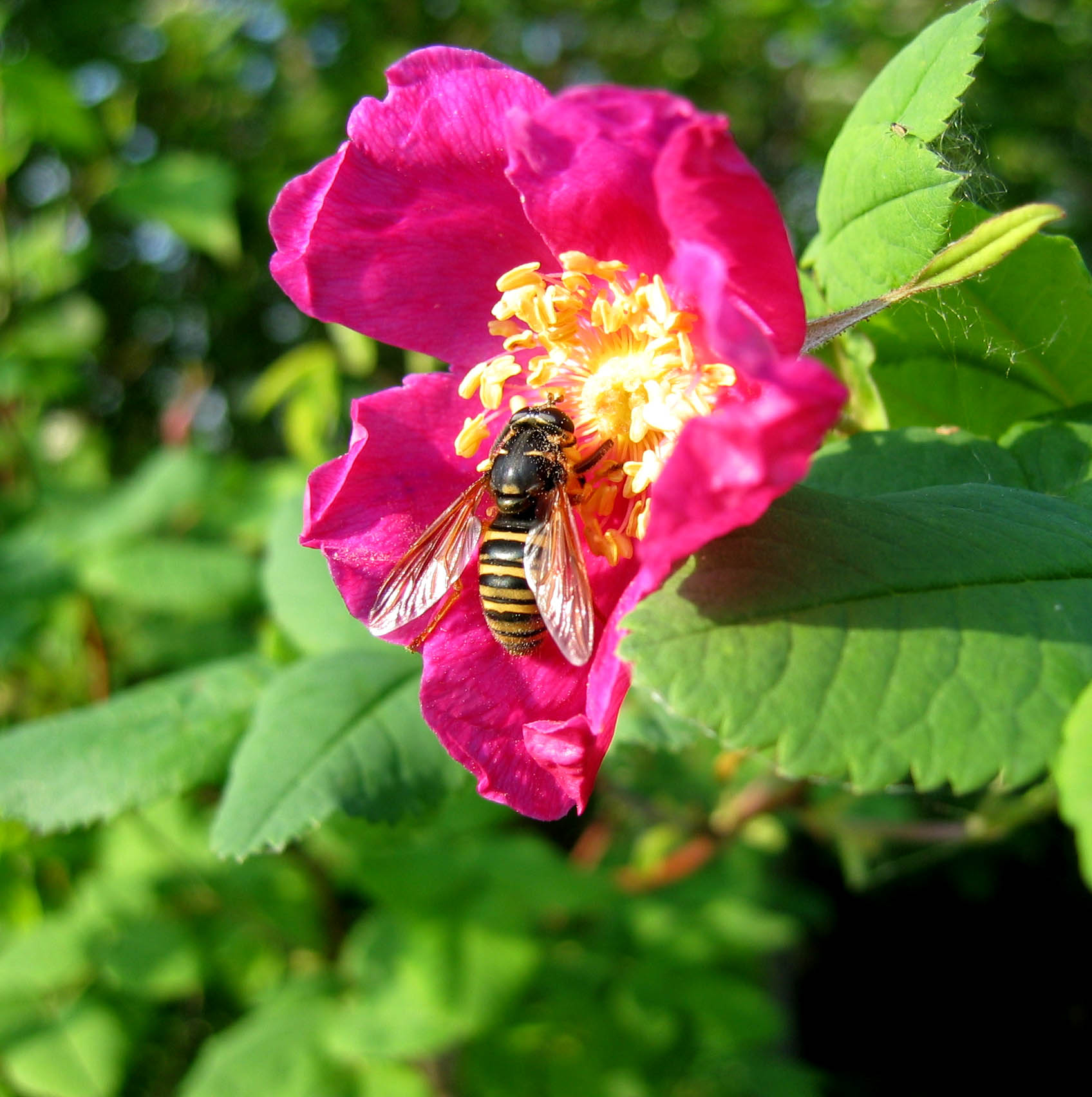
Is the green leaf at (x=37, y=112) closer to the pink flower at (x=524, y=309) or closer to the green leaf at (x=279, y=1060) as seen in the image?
the pink flower at (x=524, y=309)

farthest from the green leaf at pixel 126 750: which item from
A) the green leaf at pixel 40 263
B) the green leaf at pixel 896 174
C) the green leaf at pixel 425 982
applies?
the green leaf at pixel 40 263

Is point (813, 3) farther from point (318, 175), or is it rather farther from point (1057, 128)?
point (318, 175)

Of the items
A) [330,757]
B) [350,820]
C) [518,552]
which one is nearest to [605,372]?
[518,552]

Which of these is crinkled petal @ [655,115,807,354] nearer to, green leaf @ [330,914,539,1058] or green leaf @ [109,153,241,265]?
green leaf @ [330,914,539,1058]

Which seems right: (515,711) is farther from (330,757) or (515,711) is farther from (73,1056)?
(73,1056)

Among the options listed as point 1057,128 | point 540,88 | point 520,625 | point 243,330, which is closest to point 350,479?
point 520,625

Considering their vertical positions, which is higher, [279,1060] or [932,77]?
[932,77]
